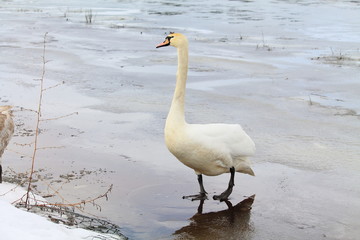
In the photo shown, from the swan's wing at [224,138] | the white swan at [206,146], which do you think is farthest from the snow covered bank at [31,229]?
the swan's wing at [224,138]

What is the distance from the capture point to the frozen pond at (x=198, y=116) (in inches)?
243

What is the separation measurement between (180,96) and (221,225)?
1.49 meters

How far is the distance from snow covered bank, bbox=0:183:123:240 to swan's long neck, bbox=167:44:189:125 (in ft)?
5.79

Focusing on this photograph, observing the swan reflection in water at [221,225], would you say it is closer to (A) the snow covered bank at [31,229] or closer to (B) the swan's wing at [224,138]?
(B) the swan's wing at [224,138]

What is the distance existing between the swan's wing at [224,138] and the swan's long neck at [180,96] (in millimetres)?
153

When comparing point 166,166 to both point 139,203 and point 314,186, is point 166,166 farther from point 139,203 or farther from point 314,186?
point 314,186

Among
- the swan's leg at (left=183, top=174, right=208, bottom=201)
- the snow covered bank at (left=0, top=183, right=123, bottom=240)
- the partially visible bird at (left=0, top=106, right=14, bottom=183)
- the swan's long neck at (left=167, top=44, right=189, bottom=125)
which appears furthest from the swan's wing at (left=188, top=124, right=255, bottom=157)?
the partially visible bird at (left=0, top=106, right=14, bottom=183)

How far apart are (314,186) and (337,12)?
23.7 m

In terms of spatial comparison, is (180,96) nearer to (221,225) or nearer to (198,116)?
(221,225)

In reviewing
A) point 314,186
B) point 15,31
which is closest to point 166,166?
point 314,186

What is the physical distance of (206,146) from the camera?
6.23 metres

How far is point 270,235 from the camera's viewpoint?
568 centimetres

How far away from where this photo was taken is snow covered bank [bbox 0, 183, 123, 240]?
4.27 metres

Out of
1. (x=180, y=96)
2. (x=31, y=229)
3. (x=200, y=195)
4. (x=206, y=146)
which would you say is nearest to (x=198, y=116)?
(x=180, y=96)
